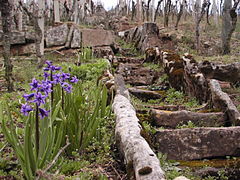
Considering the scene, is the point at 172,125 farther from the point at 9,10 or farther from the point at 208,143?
the point at 9,10

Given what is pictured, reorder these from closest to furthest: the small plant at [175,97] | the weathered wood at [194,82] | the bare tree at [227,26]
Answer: the weathered wood at [194,82]
the small plant at [175,97]
the bare tree at [227,26]

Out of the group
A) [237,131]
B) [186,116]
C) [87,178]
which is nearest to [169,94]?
[186,116]

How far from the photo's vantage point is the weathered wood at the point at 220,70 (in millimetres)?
6195

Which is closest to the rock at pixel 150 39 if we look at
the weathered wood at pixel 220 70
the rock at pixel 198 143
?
the weathered wood at pixel 220 70

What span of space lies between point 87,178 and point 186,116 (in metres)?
2.07

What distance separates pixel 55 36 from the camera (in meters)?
12.9

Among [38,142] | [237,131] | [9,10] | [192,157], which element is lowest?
[192,157]

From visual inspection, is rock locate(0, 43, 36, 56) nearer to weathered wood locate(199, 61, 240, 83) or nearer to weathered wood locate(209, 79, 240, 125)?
weathered wood locate(199, 61, 240, 83)

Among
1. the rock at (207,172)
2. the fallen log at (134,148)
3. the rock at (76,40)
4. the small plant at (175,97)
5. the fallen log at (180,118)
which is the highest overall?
the rock at (76,40)

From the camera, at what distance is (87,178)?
7.13ft

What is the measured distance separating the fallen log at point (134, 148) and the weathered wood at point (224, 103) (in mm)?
1362

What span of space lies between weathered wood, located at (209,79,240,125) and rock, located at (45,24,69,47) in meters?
9.38

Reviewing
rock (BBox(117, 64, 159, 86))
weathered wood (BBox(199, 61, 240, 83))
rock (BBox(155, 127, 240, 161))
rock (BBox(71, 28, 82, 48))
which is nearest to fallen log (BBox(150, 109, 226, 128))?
rock (BBox(155, 127, 240, 161))

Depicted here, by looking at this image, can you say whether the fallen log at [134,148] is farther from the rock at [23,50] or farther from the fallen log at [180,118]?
the rock at [23,50]
